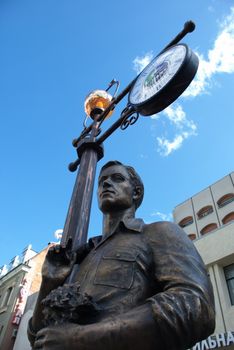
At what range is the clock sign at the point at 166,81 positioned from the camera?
325cm

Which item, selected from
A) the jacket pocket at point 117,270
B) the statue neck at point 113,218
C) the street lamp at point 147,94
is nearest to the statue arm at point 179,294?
the jacket pocket at point 117,270

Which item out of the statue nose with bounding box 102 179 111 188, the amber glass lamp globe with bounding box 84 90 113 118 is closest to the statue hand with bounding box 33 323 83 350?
the statue nose with bounding box 102 179 111 188

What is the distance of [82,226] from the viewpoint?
101 inches

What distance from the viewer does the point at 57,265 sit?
6.14ft

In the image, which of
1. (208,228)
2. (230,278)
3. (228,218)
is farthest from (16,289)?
(230,278)

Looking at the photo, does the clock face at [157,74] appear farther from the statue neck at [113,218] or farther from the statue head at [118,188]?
the statue neck at [113,218]

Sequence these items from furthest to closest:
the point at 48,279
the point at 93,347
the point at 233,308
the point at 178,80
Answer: the point at 233,308 → the point at 178,80 → the point at 48,279 → the point at 93,347

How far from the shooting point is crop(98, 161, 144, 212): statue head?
2223 millimetres

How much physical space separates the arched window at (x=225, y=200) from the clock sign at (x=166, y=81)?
1797cm

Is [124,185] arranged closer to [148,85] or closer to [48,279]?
[48,279]

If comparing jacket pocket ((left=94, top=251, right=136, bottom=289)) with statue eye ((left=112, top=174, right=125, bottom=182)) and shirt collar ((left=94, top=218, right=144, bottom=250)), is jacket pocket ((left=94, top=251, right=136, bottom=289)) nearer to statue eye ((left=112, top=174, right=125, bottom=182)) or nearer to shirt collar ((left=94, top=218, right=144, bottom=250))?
shirt collar ((left=94, top=218, right=144, bottom=250))

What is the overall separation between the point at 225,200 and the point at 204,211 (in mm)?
1581

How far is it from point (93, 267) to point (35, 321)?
45cm

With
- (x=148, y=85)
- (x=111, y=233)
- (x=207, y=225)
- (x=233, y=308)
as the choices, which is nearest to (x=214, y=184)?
(x=207, y=225)
